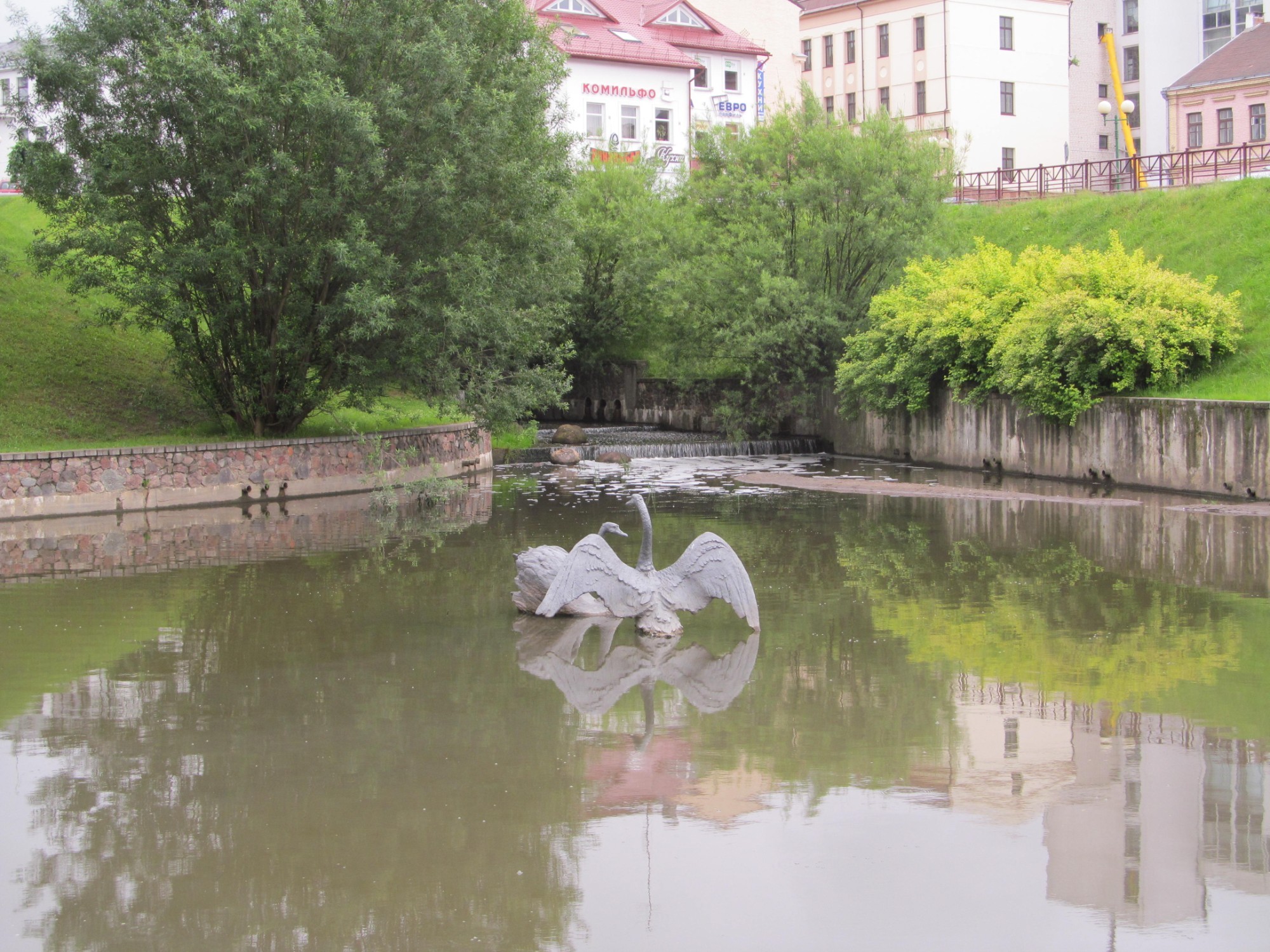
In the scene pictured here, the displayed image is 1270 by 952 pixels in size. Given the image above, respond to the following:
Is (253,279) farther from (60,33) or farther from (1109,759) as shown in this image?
(1109,759)

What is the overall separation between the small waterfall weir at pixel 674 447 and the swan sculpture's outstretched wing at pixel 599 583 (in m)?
20.9

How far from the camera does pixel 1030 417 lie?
26.9 meters

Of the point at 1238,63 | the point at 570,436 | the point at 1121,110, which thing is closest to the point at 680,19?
the point at 1121,110

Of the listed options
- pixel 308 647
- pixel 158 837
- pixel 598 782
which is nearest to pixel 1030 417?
pixel 308 647

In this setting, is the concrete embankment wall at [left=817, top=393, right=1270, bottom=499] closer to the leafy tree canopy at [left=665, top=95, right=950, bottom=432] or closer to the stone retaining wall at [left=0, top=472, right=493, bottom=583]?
the leafy tree canopy at [left=665, top=95, right=950, bottom=432]

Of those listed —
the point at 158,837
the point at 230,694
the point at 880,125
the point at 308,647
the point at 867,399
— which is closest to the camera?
the point at 158,837

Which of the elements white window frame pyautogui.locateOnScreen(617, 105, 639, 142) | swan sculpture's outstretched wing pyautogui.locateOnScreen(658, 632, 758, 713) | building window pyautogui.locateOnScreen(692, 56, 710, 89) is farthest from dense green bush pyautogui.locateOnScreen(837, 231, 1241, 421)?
building window pyautogui.locateOnScreen(692, 56, 710, 89)

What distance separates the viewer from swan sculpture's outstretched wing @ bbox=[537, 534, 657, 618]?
12.2m

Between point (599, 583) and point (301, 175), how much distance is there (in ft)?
37.9

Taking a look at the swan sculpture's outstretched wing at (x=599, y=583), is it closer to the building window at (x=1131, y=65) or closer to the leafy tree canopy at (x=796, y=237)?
the leafy tree canopy at (x=796, y=237)

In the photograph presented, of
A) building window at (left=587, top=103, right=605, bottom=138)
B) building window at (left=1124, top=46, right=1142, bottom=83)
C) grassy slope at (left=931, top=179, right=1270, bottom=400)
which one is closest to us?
grassy slope at (left=931, top=179, right=1270, bottom=400)

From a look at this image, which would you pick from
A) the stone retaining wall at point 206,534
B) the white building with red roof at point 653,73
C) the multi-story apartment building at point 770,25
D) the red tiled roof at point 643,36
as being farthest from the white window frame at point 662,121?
the stone retaining wall at point 206,534

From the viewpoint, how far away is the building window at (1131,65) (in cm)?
6712

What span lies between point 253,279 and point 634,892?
1795 cm
